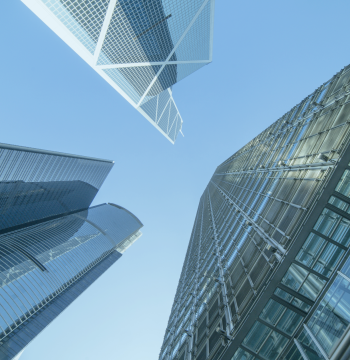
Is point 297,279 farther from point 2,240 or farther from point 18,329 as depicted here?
point 2,240

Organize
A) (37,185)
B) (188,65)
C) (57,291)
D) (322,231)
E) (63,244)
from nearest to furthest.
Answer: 1. (322,231)
2. (57,291)
3. (63,244)
4. (37,185)
5. (188,65)

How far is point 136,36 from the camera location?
4218 inches

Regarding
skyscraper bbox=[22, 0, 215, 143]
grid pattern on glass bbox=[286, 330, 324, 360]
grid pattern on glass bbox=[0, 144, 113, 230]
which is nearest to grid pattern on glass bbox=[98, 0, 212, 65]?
skyscraper bbox=[22, 0, 215, 143]

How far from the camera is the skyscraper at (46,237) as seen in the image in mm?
73625

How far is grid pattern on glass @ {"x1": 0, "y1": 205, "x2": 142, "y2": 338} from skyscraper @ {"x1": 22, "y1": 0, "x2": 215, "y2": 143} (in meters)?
69.7

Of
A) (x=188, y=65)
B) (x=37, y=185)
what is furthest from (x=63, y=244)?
(x=188, y=65)

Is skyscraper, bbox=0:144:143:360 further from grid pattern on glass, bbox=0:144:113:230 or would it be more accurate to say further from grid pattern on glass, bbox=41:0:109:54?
grid pattern on glass, bbox=41:0:109:54

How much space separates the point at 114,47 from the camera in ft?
339

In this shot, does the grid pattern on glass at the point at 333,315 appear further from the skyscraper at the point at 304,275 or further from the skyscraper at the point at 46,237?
the skyscraper at the point at 46,237

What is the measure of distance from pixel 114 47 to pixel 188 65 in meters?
50.7

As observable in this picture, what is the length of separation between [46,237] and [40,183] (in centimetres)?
3096

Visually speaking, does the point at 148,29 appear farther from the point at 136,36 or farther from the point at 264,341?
the point at 264,341

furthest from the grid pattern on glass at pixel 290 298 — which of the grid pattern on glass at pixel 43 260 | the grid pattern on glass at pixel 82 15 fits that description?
the grid pattern on glass at pixel 82 15

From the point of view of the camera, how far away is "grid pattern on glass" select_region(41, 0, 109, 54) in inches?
Result: 3359
